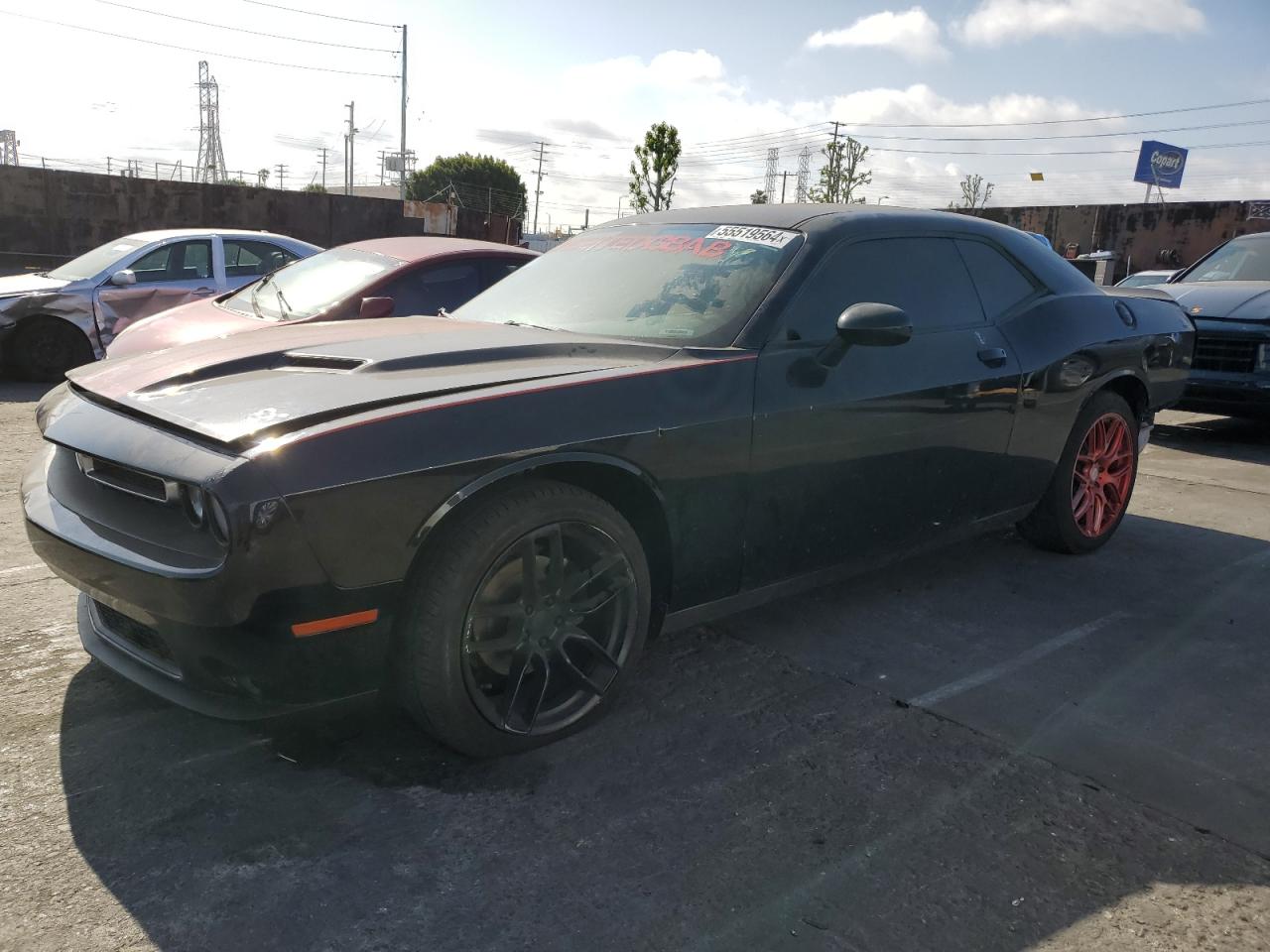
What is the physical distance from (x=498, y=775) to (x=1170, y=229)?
32.8 meters

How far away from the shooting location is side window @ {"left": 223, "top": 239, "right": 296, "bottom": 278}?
906 cm

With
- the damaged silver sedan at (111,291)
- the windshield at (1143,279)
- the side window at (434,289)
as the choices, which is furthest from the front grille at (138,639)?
the windshield at (1143,279)

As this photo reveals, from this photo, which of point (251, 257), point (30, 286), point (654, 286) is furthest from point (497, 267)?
point (30, 286)

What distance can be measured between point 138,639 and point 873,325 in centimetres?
228

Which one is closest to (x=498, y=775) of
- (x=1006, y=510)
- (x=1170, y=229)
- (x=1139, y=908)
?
(x=1139, y=908)

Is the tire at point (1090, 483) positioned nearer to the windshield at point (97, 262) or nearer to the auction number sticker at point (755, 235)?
the auction number sticker at point (755, 235)

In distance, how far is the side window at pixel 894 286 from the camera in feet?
10.9

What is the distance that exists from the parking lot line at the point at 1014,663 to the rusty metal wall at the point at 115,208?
909 inches

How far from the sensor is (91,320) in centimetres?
877

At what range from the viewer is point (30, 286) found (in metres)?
8.79

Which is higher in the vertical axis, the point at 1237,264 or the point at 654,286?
the point at 1237,264

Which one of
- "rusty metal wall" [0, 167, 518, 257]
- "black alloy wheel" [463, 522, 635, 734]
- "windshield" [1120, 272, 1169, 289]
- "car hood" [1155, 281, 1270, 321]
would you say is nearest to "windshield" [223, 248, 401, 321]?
"black alloy wheel" [463, 522, 635, 734]

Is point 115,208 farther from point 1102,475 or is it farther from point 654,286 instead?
point 1102,475

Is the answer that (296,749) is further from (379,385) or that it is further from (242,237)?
(242,237)
